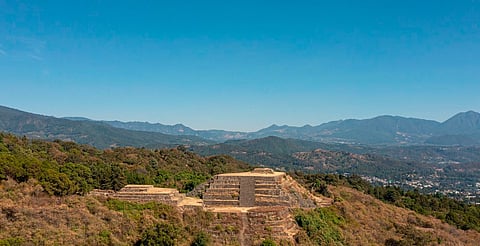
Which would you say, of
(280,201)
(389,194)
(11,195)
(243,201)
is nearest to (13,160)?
(11,195)

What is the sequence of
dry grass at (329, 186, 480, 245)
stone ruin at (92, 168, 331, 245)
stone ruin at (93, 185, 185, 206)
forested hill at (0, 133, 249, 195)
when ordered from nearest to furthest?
stone ruin at (92, 168, 331, 245)
forested hill at (0, 133, 249, 195)
stone ruin at (93, 185, 185, 206)
dry grass at (329, 186, 480, 245)

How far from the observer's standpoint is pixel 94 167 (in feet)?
149

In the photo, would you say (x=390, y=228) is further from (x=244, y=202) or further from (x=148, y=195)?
(x=148, y=195)

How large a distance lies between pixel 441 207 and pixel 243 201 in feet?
133

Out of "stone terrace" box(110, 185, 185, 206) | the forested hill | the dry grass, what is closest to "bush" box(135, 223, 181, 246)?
"stone terrace" box(110, 185, 185, 206)

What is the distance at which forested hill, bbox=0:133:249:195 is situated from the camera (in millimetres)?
30531

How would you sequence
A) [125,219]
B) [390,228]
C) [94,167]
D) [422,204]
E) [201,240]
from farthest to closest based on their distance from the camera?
[422,204]
[94,167]
[390,228]
[125,219]
[201,240]

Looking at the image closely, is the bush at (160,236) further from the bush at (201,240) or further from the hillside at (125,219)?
the bush at (201,240)

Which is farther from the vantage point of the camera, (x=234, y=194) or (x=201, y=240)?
(x=234, y=194)

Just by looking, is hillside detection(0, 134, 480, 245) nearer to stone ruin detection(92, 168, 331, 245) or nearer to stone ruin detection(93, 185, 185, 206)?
stone ruin detection(92, 168, 331, 245)

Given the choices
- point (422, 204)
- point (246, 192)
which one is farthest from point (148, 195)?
point (422, 204)

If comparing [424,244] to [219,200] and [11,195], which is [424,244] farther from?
[11,195]

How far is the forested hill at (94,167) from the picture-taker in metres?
30.5

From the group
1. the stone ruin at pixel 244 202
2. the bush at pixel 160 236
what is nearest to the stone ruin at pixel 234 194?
the stone ruin at pixel 244 202
